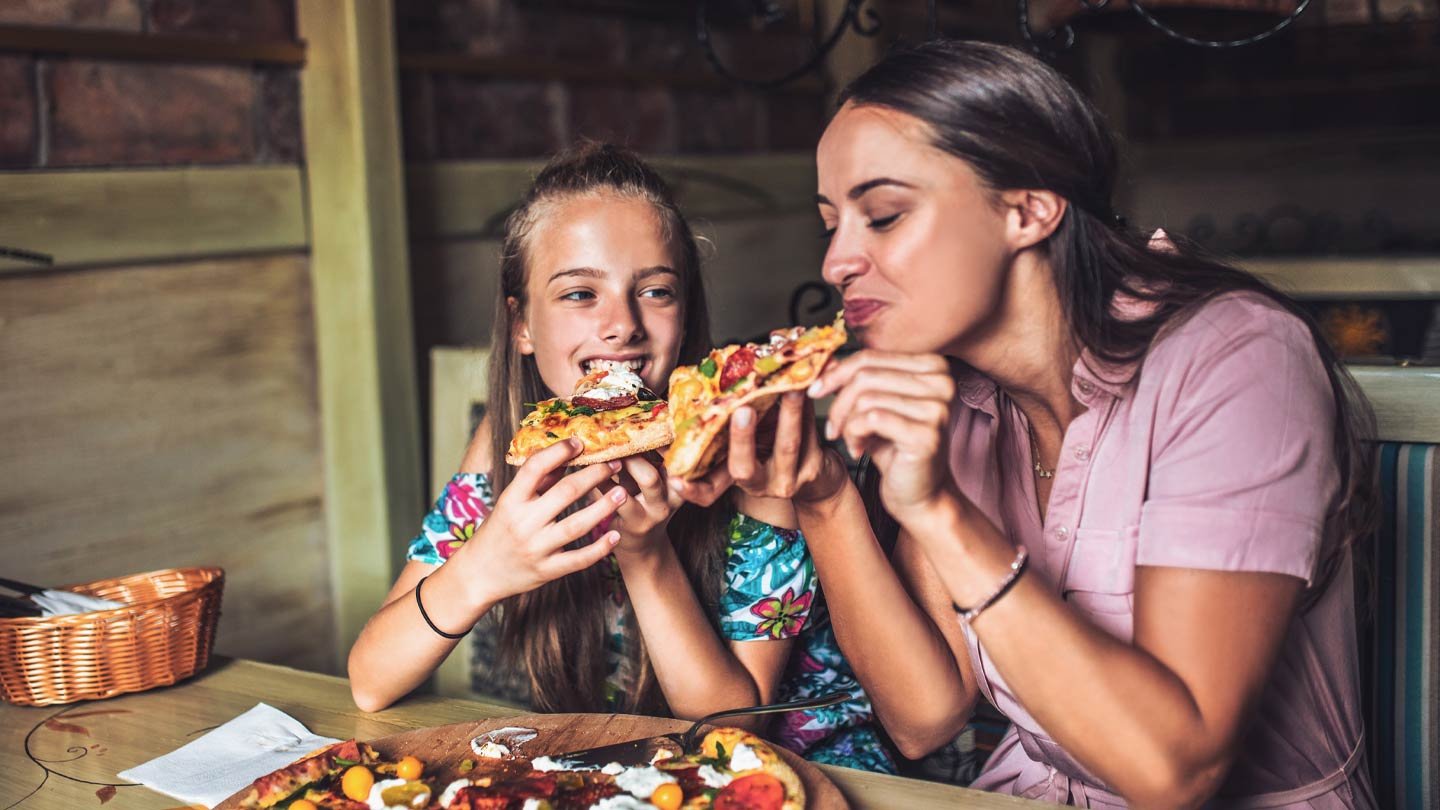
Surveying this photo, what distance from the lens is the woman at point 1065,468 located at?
4.60 feet

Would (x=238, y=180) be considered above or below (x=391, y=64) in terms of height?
below

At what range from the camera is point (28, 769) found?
5.49ft

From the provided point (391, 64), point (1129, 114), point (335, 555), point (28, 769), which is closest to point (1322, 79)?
point (1129, 114)

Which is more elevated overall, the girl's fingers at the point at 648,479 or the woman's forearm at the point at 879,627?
the girl's fingers at the point at 648,479

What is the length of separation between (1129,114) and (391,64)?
519 centimetres

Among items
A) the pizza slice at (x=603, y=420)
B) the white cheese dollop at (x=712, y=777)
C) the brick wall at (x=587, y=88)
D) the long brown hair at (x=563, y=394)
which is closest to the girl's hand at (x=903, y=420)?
the white cheese dollop at (x=712, y=777)

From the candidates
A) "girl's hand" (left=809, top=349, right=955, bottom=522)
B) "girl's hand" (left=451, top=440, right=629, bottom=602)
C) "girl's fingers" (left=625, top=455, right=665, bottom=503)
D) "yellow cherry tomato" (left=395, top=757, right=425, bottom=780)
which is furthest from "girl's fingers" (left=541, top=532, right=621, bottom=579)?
"girl's hand" (left=809, top=349, right=955, bottom=522)

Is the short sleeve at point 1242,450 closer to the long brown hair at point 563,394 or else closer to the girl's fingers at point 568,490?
→ the girl's fingers at point 568,490

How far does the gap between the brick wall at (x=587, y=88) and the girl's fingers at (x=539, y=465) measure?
1.98 metres

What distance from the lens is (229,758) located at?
1662mm

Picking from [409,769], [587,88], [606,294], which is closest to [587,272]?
[606,294]

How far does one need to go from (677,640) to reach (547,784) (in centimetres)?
46

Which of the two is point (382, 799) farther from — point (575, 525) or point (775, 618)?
point (775, 618)

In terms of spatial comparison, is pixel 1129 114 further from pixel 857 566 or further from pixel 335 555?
pixel 857 566
